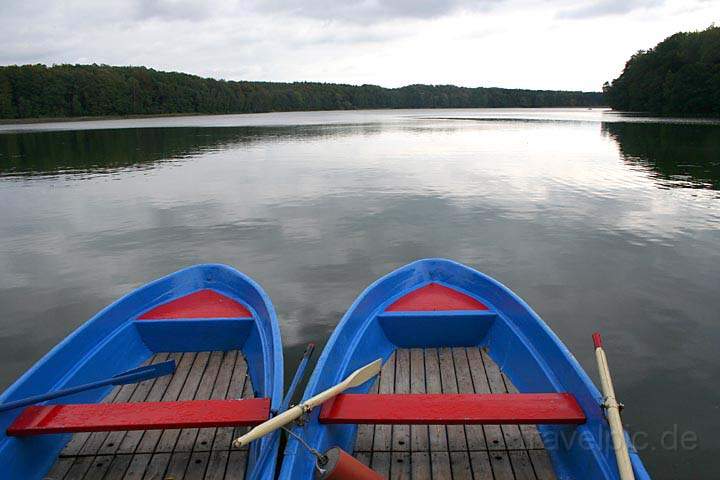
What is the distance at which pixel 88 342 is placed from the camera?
609 cm

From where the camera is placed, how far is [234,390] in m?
5.72

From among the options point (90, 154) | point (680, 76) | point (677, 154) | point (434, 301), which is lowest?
point (434, 301)

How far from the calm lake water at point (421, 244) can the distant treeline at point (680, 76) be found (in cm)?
6031

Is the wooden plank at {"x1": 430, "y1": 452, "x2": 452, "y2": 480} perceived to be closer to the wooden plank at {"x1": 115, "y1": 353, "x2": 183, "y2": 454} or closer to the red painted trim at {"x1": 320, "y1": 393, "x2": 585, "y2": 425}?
the red painted trim at {"x1": 320, "y1": 393, "x2": 585, "y2": 425}

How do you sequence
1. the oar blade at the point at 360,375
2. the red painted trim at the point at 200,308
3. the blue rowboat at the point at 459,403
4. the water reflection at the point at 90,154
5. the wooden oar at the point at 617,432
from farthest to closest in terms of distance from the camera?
1. the water reflection at the point at 90,154
2. the red painted trim at the point at 200,308
3. the oar blade at the point at 360,375
4. the blue rowboat at the point at 459,403
5. the wooden oar at the point at 617,432

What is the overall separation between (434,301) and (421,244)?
257 inches

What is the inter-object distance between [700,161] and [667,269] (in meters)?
22.8

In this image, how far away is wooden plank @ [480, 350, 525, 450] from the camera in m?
4.58

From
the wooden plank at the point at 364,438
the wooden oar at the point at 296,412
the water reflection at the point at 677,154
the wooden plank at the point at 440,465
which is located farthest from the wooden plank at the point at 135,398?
the water reflection at the point at 677,154

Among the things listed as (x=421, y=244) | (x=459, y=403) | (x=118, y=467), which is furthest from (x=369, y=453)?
(x=421, y=244)

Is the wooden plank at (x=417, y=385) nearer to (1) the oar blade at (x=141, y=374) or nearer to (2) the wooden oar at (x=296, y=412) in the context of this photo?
(2) the wooden oar at (x=296, y=412)

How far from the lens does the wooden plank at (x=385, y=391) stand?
181 inches

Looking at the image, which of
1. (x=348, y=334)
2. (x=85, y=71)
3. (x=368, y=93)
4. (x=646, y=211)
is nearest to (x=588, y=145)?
(x=646, y=211)

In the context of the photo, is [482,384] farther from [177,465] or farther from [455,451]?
[177,465]
